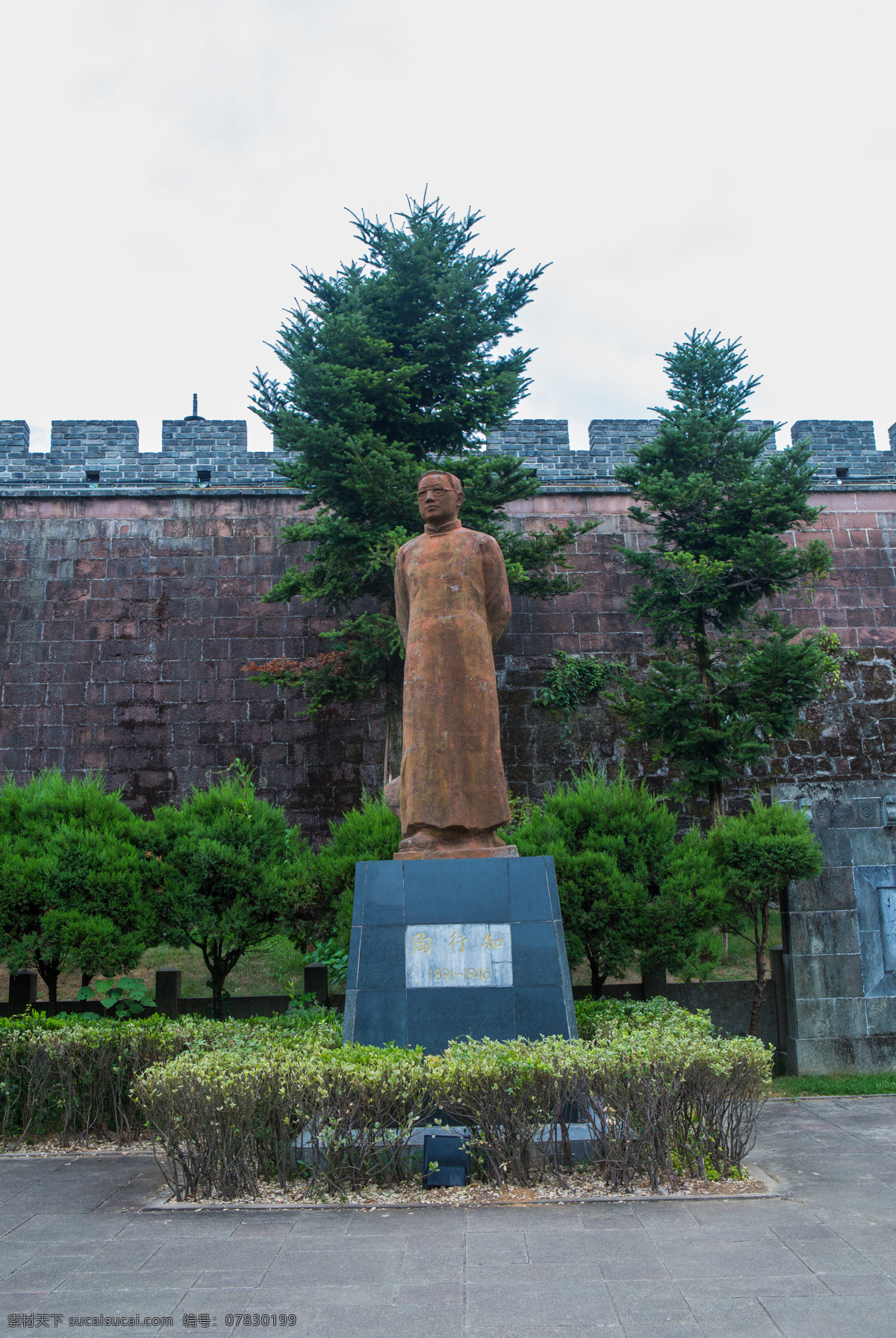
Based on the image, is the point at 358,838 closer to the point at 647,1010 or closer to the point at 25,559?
the point at 647,1010

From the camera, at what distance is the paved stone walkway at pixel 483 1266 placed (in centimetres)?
300

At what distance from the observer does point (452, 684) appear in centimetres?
547

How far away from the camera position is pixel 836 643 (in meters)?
12.9

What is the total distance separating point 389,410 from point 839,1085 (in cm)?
782

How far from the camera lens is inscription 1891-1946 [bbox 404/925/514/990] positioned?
4871 millimetres

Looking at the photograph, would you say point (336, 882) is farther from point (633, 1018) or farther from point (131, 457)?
point (131, 457)

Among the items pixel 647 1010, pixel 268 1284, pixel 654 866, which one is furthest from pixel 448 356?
pixel 268 1284

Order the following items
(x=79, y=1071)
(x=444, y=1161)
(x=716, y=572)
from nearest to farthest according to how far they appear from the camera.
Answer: (x=444, y=1161) → (x=79, y=1071) → (x=716, y=572)

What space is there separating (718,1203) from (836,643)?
1009 cm

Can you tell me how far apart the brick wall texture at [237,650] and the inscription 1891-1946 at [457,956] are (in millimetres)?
7322

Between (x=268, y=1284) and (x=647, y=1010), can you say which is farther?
(x=647, y=1010)

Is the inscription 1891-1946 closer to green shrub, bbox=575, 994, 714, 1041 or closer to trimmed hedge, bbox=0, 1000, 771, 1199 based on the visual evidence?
trimmed hedge, bbox=0, 1000, 771, 1199

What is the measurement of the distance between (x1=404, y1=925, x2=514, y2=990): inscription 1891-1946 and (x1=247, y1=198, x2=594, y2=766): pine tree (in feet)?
17.5

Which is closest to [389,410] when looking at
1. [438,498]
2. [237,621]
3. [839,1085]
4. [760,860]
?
[237,621]
